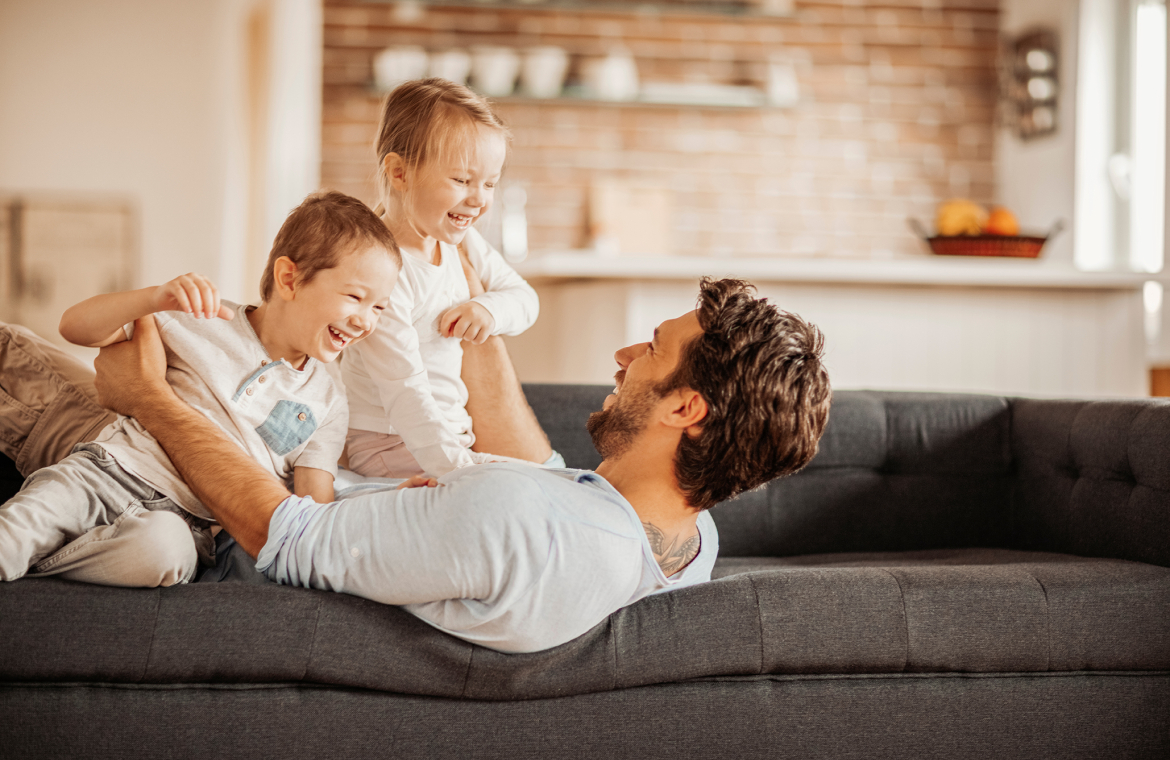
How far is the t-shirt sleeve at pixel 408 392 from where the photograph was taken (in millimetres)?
1518

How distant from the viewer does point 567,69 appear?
5.24 m

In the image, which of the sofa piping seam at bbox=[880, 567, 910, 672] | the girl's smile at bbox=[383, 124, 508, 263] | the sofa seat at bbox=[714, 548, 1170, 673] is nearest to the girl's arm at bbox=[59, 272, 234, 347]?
the girl's smile at bbox=[383, 124, 508, 263]

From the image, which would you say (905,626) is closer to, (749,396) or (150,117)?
(749,396)

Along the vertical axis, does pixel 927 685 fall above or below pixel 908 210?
below

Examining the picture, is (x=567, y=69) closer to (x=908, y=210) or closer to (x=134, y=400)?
(x=908, y=210)

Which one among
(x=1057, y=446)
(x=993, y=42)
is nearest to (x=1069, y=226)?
(x=993, y=42)

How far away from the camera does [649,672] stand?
1.29 meters

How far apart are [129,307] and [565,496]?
0.67 m

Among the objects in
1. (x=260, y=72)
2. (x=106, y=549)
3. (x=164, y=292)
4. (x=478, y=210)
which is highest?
(x=260, y=72)

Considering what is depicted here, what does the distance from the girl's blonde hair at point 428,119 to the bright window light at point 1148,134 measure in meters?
4.17

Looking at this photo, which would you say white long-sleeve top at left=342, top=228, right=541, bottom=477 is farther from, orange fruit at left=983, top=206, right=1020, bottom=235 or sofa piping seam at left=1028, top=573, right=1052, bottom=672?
orange fruit at left=983, top=206, right=1020, bottom=235

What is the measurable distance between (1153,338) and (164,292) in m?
4.39

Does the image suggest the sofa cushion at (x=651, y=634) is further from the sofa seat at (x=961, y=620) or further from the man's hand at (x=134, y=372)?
the man's hand at (x=134, y=372)

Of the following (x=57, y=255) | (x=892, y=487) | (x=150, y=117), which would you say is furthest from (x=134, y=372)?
(x=150, y=117)
